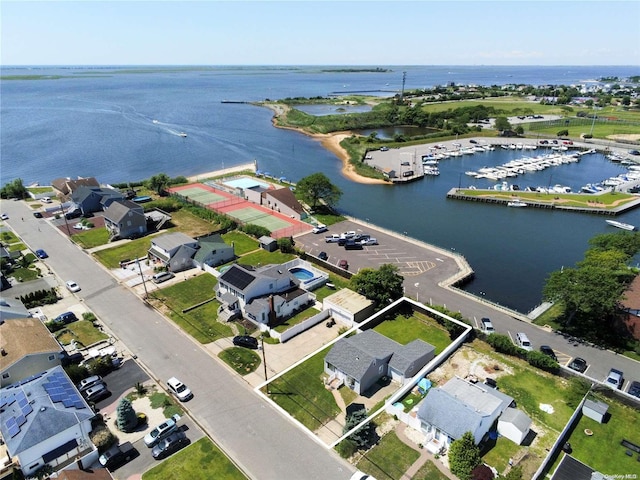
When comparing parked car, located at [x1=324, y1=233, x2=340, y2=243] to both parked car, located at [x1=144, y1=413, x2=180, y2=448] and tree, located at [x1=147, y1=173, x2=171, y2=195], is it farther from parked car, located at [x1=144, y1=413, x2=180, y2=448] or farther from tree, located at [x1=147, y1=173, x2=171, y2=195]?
tree, located at [x1=147, y1=173, x2=171, y2=195]

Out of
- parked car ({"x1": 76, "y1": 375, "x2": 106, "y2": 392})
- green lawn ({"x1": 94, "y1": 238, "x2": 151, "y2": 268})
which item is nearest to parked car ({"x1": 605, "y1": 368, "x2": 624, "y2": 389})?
parked car ({"x1": 76, "y1": 375, "x2": 106, "y2": 392})

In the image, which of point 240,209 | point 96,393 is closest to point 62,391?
point 96,393

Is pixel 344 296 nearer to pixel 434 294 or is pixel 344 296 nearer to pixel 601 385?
pixel 434 294

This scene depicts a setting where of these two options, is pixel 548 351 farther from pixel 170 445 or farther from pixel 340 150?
pixel 340 150

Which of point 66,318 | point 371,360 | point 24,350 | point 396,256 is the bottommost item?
point 66,318

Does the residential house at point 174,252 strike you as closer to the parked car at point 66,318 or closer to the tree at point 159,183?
the parked car at point 66,318
